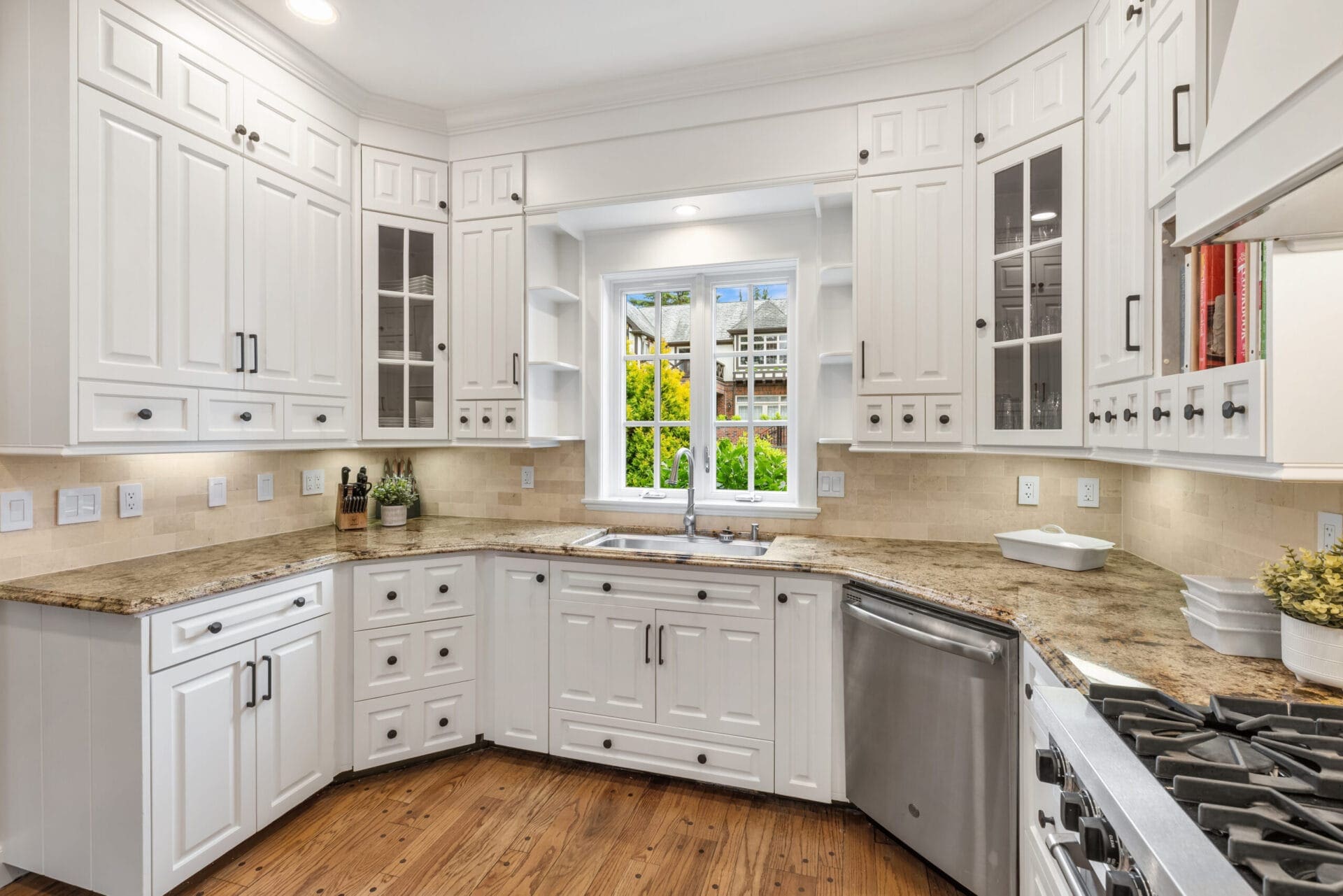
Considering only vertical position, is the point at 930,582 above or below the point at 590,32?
below

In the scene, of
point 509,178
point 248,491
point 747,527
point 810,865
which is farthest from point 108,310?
point 810,865

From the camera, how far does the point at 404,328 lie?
279cm

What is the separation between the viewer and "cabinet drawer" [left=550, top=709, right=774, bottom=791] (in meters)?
2.24

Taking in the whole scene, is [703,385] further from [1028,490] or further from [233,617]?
[233,617]

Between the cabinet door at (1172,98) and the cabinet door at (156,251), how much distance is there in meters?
2.75

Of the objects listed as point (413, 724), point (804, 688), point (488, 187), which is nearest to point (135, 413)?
point (413, 724)

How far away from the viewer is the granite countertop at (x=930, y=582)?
1.19m

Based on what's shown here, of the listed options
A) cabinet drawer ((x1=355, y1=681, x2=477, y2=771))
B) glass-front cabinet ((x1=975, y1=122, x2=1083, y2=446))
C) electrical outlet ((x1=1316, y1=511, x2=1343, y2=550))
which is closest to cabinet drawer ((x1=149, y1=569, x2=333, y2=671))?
cabinet drawer ((x1=355, y1=681, x2=477, y2=771))

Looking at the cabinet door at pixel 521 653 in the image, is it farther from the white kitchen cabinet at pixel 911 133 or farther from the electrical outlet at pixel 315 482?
the white kitchen cabinet at pixel 911 133

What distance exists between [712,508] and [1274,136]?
225cm

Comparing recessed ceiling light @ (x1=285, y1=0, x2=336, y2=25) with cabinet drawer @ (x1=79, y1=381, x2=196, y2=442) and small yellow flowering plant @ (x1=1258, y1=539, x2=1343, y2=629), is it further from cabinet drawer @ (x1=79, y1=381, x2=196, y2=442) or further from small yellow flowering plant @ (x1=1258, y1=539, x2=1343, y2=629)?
small yellow flowering plant @ (x1=1258, y1=539, x2=1343, y2=629)

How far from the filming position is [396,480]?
2969 millimetres

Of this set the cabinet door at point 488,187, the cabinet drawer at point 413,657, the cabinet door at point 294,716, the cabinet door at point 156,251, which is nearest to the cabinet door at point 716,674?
the cabinet drawer at point 413,657

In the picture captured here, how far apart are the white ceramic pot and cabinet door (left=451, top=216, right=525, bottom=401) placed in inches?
99.6
